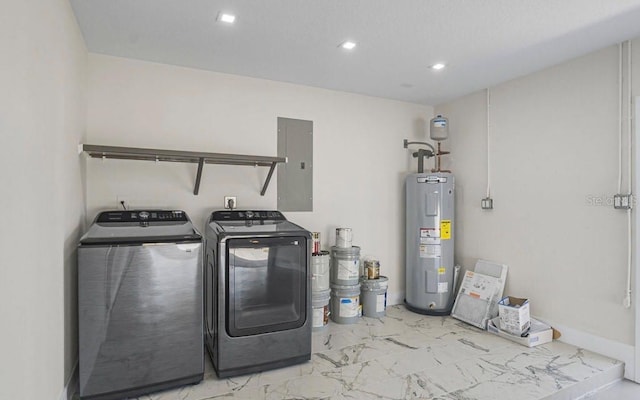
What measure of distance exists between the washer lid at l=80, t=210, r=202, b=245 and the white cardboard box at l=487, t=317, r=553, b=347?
2.76 m

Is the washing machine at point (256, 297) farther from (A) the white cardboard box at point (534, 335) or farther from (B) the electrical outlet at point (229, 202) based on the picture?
(A) the white cardboard box at point (534, 335)

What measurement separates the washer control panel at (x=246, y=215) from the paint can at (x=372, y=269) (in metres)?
1.16

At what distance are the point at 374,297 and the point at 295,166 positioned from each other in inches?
63.1

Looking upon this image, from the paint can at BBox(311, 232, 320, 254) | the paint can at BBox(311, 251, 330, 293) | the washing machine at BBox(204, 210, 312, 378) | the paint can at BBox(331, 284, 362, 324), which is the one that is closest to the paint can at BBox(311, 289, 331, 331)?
the paint can at BBox(311, 251, 330, 293)

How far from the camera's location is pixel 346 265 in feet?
12.1

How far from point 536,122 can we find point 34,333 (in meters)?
3.93

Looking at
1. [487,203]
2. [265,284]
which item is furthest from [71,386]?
[487,203]

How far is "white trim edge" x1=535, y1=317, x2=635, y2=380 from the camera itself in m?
2.71

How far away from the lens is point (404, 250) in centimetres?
434

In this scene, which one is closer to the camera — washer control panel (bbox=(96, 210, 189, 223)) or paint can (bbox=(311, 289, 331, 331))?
washer control panel (bbox=(96, 210, 189, 223))

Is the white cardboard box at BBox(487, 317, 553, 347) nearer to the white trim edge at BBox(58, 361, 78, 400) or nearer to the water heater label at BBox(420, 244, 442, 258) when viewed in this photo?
the water heater label at BBox(420, 244, 442, 258)

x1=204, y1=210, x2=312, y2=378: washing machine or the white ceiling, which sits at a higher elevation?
the white ceiling

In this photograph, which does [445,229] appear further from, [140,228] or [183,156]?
[140,228]

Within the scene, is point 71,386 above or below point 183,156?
below
